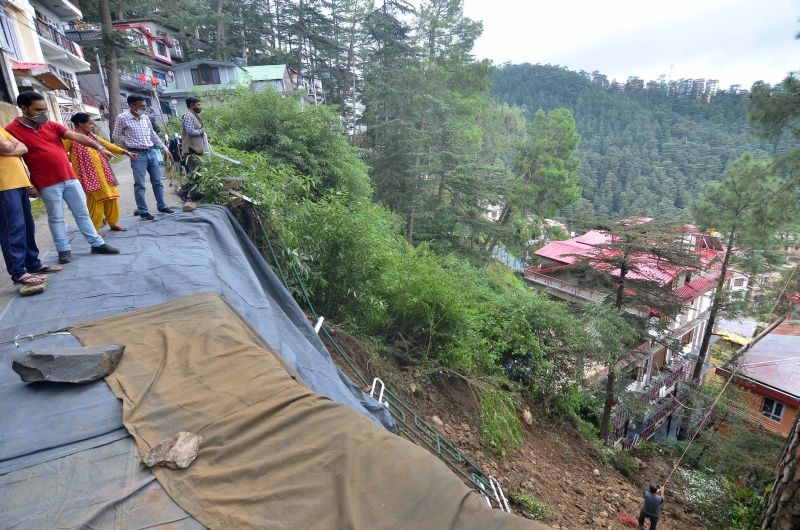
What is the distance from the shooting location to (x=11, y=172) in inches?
130

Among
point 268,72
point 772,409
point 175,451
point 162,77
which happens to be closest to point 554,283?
point 772,409

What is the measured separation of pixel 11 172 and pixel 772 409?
63.0 ft

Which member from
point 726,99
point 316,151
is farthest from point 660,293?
point 726,99

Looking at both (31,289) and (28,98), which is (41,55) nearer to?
(28,98)

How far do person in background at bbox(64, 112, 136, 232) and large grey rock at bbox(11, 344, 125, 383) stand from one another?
293cm

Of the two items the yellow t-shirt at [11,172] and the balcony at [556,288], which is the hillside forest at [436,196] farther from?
the yellow t-shirt at [11,172]

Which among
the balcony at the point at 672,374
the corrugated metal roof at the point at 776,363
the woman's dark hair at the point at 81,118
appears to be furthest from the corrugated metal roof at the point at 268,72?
the corrugated metal roof at the point at 776,363

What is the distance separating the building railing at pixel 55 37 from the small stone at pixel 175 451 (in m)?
23.7

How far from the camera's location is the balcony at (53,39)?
17775 millimetres

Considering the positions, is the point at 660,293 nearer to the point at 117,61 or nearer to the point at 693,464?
the point at 693,464

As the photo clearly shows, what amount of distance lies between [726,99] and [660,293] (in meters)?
66.9

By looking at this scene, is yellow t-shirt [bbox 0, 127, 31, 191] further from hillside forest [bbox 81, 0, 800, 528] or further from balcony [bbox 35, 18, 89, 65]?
balcony [bbox 35, 18, 89, 65]

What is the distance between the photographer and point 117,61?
49.1 feet

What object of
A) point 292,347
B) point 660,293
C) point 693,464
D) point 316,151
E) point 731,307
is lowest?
point 693,464
